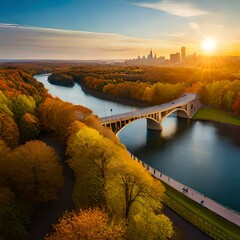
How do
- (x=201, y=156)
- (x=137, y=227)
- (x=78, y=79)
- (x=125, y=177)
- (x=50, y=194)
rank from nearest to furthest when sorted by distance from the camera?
(x=137, y=227) < (x=125, y=177) < (x=50, y=194) < (x=201, y=156) < (x=78, y=79)

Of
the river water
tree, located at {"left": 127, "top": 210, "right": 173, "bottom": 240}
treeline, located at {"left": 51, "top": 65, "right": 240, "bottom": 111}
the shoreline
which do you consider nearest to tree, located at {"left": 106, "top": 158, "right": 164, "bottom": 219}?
tree, located at {"left": 127, "top": 210, "right": 173, "bottom": 240}

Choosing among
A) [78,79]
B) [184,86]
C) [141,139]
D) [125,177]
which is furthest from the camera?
[78,79]

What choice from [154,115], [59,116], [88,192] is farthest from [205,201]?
[154,115]

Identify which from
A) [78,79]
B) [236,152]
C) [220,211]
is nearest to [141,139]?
[236,152]

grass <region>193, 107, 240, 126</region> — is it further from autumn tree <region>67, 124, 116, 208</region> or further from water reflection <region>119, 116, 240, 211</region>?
autumn tree <region>67, 124, 116, 208</region>

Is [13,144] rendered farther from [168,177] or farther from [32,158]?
[168,177]

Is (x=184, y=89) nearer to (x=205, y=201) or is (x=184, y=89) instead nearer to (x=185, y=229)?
(x=205, y=201)
